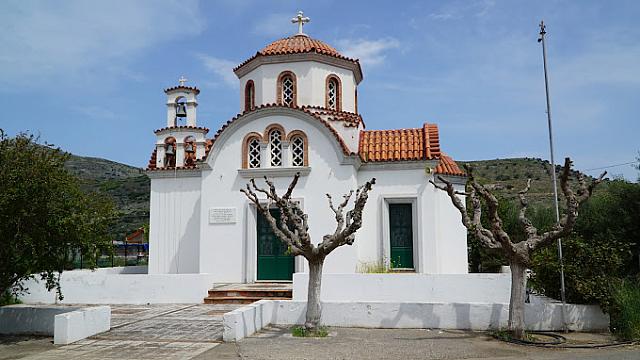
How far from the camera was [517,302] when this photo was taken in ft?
32.6

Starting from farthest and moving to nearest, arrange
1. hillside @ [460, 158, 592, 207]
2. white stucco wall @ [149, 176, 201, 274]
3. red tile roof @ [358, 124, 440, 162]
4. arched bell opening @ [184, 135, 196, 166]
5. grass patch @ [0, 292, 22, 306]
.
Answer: hillside @ [460, 158, 592, 207] → arched bell opening @ [184, 135, 196, 166] → white stucco wall @ [149, 176, 201, 274] → red tile roof @ [358, 124, 440, 162] → grass patch @ [0, 292, 22, 306]

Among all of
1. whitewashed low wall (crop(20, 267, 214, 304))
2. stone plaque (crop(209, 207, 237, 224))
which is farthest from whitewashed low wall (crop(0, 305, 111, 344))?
stone plaque (crop(209, 207, 237, 224))

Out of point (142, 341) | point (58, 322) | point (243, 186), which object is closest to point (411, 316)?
point (142, 341)

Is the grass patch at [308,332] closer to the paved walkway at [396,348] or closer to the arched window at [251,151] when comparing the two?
the paved walkway at [396,348]

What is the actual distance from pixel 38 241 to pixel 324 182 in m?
8.05

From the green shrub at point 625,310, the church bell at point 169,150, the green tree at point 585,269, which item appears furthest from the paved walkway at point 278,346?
the church bell at point 169,150

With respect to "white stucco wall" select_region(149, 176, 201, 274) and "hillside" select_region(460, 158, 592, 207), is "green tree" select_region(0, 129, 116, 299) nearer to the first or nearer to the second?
"white stucco wall" select_region(149, 176, 201, 274)

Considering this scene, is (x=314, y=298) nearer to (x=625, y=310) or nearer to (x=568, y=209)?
(x=568, y=209)

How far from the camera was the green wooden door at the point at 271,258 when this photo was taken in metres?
16.2

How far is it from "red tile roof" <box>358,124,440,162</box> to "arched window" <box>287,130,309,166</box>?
1.77m

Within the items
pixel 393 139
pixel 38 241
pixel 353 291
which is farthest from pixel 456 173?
pixel 38 241

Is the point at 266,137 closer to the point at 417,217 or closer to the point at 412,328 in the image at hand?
the point at 417,217

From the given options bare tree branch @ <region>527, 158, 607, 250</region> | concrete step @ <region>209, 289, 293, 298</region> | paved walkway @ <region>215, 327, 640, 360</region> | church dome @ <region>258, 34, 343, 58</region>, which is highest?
church dome @ <region>258, 34, 343, 58</region>

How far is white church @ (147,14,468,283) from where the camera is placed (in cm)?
1608
